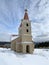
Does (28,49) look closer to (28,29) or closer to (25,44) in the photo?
(25,44)

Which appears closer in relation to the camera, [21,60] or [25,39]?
[21,60]

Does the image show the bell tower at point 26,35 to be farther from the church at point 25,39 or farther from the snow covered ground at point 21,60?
the snow covered ground at point 21,60

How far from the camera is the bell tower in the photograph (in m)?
33.2

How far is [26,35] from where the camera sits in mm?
33812

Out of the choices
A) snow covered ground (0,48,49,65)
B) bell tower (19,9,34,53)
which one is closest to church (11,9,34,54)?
bell tower (19,9,34,53)

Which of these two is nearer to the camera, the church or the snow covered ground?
the snow covered ground

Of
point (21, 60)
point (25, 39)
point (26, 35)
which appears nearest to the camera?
point (21, 60)

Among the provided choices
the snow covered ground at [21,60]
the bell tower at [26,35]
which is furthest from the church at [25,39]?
the snow covered ground at [21,60]

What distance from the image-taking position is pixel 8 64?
703 inches

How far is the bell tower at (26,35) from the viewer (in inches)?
1308

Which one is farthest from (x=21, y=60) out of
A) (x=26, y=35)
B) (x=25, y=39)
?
(x=26, y=35)

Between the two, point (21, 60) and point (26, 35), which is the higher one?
point (26, 35)

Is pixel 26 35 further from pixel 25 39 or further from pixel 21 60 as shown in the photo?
pixel 21 60

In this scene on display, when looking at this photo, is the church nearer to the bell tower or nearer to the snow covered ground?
the bell tower
